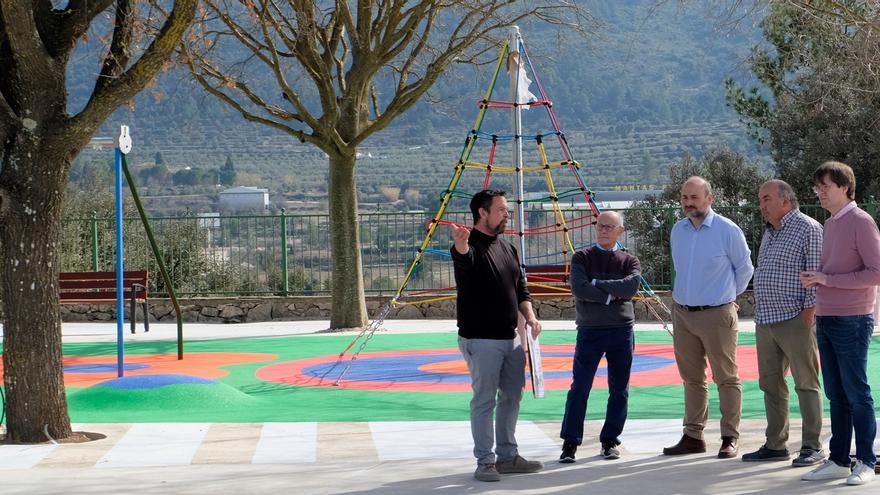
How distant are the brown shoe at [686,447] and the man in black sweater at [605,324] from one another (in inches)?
14.8

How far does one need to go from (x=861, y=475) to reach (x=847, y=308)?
101cm

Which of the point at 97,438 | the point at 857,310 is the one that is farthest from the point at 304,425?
the point at 857,310

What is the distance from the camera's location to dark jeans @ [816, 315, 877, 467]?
7.52 meters

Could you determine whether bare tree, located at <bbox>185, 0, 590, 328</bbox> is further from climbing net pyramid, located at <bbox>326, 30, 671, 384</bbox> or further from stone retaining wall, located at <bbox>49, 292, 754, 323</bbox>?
stone retaining wall, located at <bbox>49, 292, 754, 323</bbox>

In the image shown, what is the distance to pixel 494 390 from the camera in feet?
25.9

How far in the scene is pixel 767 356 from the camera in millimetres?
8305

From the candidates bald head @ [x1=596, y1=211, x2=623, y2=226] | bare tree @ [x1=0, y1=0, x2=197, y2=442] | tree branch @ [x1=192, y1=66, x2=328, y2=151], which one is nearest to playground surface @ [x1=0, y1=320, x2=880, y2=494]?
bare tree @ [x1=0, y1=0, x2=197, y2=442]

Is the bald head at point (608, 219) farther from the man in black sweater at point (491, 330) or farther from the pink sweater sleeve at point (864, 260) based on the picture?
the pink sweater sleeve at point (864, 260)

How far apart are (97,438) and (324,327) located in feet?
36.1

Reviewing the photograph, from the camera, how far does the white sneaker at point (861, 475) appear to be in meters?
7.33

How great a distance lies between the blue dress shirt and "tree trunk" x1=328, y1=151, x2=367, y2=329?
455 inches

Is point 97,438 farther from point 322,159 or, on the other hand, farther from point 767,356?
point 322,159

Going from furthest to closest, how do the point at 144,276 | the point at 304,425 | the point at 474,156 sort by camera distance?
the point at 474,156 → the point at 144,276 → the point at 304,425

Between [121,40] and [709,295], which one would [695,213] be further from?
[121,40]
